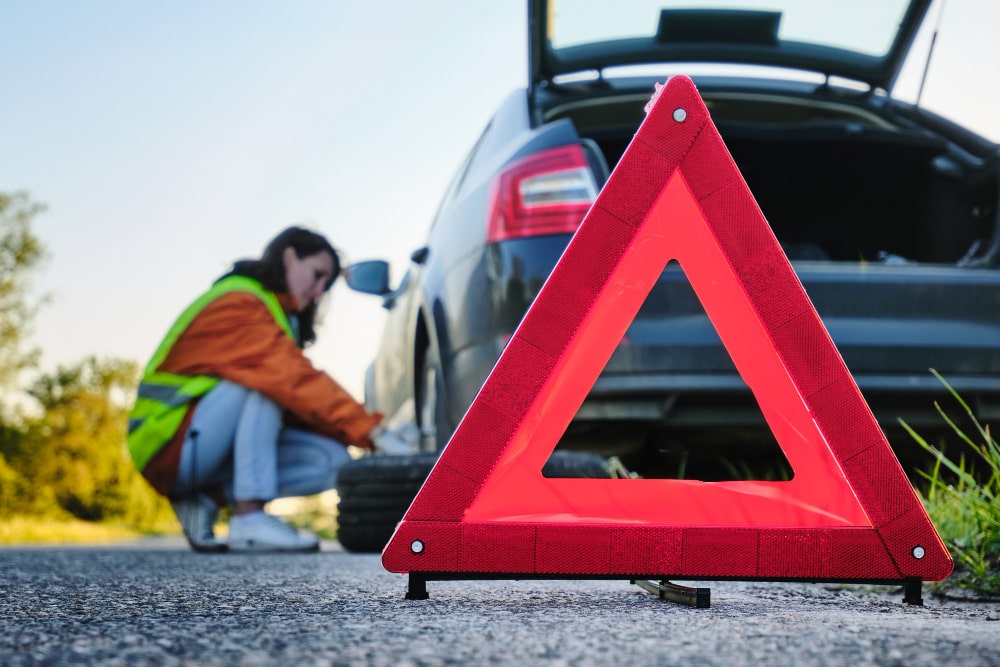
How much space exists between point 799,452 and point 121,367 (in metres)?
29.1

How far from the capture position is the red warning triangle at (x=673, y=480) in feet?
6.54

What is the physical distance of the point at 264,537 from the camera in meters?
4.50

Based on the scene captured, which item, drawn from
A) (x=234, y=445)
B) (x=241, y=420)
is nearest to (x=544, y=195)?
(x=241, y=420)

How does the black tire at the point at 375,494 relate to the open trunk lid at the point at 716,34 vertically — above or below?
below

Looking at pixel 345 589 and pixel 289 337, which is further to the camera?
pixel 289 337

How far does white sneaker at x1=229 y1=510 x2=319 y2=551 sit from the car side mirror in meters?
1.14

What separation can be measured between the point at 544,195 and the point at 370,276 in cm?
195

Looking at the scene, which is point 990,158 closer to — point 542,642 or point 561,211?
point 561,211

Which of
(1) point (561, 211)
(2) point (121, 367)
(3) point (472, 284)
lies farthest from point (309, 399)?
(2) point (121, 367)

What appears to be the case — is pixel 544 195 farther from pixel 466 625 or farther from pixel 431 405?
pixel 466 625

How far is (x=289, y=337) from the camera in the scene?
4688 millimetres

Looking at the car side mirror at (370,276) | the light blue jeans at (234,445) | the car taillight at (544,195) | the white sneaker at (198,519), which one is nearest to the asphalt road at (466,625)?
the car taillight at (544,195)

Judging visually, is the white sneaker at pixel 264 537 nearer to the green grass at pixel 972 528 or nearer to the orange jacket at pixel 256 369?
the orange jacket at pixel 256 369

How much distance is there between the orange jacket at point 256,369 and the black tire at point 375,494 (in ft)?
1.33
